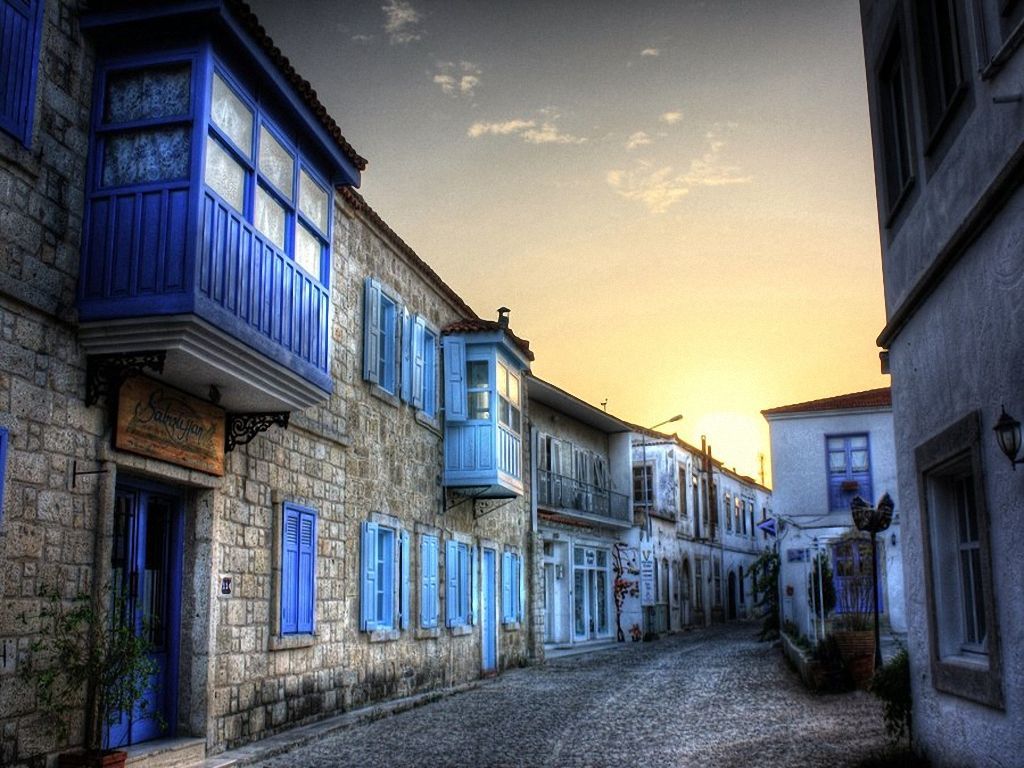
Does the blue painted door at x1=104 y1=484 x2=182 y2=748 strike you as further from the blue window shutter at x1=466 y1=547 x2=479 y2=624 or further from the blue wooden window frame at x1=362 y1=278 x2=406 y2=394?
the blue window shutter at x1=466 y1=547 x2=479 y2=624

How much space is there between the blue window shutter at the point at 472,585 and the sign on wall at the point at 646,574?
14.4 metres

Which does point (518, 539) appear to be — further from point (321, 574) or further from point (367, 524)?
point (321, 574)

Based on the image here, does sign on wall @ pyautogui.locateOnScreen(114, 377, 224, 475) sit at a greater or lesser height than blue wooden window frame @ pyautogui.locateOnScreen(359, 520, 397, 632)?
greater

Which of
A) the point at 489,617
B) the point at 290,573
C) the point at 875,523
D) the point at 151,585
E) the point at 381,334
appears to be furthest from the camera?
the point at 489,617

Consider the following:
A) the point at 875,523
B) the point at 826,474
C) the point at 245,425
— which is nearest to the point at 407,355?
the point at 245,425

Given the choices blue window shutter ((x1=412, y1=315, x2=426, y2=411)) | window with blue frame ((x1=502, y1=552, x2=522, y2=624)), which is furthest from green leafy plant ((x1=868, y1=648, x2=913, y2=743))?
window with blue frame ((x1=502, y1=552, x2=522, y2=624))

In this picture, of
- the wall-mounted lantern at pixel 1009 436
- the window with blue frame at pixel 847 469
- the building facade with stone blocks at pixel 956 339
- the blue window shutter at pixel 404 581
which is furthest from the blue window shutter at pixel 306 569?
the window with blue frame at pixel 847 469

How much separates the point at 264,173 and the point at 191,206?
1594mm

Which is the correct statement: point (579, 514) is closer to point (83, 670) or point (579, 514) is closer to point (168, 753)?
point (168, 753)

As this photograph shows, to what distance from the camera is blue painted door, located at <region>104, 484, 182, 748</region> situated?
8.68 meters

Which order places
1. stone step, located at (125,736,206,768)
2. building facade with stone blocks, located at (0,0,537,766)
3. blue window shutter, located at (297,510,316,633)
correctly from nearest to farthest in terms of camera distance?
building facade with stone blocks, located at (0,0,537,766), stone step, located at (125,736,206,768), blue window shutter, located at (297,510,316,633)

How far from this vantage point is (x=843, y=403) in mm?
25562

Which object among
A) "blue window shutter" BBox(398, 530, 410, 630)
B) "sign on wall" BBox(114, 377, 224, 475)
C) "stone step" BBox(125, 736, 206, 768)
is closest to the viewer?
"stone step" BBox(125, 736, 206, 768)

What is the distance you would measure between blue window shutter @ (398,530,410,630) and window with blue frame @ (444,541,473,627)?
1.64 metres
